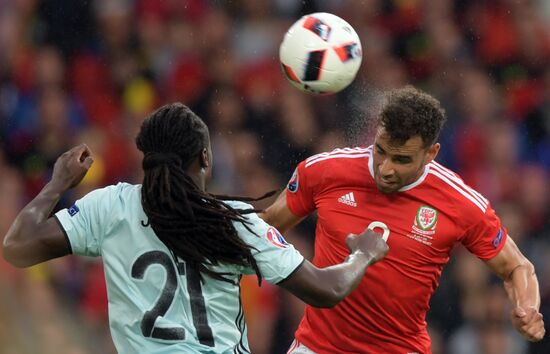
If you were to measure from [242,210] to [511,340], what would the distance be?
161 inches

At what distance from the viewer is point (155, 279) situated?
3.56 m

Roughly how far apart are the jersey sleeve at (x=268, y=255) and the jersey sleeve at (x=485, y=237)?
135 centimetres

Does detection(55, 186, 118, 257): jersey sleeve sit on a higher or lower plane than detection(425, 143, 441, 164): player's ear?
lower

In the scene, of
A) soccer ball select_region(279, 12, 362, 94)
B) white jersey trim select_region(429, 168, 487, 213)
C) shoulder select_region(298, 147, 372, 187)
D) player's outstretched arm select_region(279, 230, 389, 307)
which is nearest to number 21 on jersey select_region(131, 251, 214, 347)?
player's outstretched arm select_region(279, 230, 389, 307)

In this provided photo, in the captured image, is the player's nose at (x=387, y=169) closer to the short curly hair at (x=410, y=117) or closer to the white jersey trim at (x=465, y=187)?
the short curly hair at (x=410, y=117)

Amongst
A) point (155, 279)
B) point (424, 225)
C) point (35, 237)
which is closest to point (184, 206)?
point (155, 279)

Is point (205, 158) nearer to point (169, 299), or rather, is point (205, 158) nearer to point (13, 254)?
point (169, 299)

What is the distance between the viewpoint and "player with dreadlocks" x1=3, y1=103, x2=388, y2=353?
356 cm

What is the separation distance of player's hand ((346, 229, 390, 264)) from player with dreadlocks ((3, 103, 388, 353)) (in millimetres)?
187

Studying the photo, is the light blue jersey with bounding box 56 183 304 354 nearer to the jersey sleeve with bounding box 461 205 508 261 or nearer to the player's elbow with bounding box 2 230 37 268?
the player's elbow with bounding box 2 230 37 268

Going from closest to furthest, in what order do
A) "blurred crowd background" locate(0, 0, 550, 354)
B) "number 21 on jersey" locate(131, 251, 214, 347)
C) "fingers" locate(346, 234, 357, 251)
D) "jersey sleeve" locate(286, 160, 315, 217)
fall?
1. "number 21 on jersey" locate(131, 251, 214, 347)
2. "fingers" locate(346, 234, 357, 251)
3. "jersey sleeve" locate(286, 160, 315, 217)
4. "blurred crowd background" locate(0, 0, 550, 354)

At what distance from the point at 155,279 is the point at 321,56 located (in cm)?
194

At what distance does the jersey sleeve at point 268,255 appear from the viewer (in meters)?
3.62

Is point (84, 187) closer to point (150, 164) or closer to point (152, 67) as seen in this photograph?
point (152, 67)
